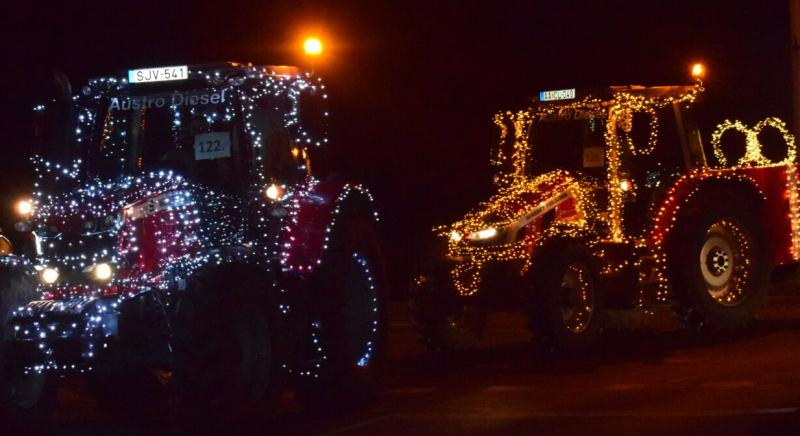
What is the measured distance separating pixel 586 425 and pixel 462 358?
4.72 m

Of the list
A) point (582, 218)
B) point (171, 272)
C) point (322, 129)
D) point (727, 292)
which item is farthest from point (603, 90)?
point (171, 272)

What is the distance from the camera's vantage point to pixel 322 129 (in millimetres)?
12406

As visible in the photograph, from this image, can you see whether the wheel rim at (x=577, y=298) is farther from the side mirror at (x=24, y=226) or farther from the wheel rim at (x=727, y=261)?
the side mirror at (x=24, y=226)

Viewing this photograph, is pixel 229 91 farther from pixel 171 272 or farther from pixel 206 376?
pixel 206 376

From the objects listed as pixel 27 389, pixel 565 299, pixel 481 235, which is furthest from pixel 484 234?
pixel 27 389

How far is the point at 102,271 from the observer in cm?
1056

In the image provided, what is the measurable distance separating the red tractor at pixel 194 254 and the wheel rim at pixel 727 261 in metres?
5.66

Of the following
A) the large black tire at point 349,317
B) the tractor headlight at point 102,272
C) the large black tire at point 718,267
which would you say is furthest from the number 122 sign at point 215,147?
the large black tire at point 718,267

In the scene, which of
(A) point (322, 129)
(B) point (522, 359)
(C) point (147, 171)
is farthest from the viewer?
(B) point (522, 359)

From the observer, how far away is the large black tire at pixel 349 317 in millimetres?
11781

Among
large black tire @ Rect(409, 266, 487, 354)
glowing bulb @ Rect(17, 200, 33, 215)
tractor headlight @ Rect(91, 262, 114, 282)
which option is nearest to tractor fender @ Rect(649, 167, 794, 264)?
large black tire @ Rect(409, 266, 487, 354)

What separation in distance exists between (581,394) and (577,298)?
9.49 feet

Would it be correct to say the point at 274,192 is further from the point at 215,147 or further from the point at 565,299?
the point at 565,299

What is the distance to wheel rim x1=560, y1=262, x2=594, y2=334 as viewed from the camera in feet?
48.7
